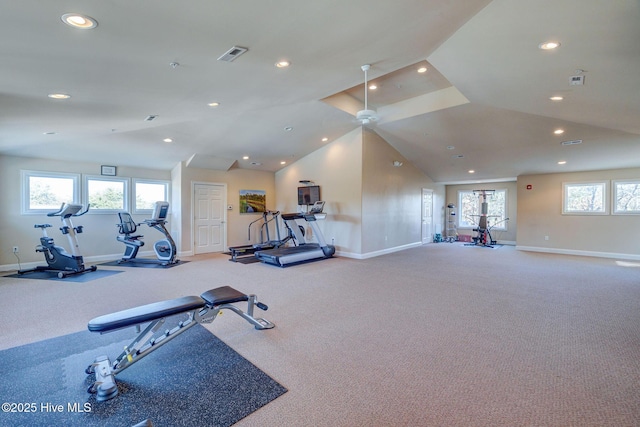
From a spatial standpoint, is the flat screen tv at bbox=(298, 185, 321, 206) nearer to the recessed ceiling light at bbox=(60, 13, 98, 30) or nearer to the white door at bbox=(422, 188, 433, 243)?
the white door at bbox=(422, 188, 433, 243)

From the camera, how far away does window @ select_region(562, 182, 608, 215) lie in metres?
8.11

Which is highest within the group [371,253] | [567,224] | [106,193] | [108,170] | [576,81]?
[576,81]

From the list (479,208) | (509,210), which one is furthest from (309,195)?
(509,210)

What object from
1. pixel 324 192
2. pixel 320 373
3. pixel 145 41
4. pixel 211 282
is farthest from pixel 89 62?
pixel 324 192

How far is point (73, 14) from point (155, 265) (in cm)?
590

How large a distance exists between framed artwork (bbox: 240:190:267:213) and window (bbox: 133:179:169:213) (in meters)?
2.19

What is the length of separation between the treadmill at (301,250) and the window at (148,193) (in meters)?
3.54

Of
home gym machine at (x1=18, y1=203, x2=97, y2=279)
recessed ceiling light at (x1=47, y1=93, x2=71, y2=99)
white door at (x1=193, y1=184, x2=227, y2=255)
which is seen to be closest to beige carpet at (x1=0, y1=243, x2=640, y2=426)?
home gym machine at (x1=18, y1=203, x2=97, y2=279)

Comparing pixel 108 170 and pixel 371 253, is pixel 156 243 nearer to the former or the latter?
pixel 108 170

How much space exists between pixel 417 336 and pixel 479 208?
10139 millimetres

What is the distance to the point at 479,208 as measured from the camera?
37.5 feet

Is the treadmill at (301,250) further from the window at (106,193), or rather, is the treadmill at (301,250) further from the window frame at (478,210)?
the window frame at (478,210)

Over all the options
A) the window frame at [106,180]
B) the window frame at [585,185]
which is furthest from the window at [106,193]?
the window frame at [585,185]

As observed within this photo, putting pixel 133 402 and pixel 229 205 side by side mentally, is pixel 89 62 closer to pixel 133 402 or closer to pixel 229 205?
pixel 133 402
